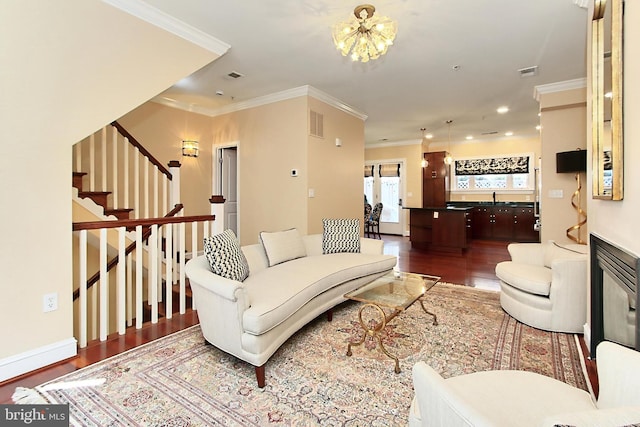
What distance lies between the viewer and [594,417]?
61 centimetres

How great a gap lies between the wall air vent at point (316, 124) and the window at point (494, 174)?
18.2 feet

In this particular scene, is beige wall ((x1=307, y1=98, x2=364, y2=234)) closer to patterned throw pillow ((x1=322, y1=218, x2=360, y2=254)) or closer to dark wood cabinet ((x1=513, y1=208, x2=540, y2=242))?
patterned throw pillow ((x1=322, y1=218, x2=360, y2=254))

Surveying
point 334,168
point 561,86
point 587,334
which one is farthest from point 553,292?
point 334,168

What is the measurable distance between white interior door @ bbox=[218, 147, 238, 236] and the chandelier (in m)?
3.73

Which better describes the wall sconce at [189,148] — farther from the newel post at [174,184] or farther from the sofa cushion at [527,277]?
the sofa cushion at [527,277]

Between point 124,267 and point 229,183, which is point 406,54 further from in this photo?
point 229,183

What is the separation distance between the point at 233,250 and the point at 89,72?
171 centimetres

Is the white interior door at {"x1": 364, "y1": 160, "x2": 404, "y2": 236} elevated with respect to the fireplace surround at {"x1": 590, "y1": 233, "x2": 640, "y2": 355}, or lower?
elevated

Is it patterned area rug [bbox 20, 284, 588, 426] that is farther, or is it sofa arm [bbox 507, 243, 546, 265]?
sofa arm [bbox 507, 243, 546, 265]

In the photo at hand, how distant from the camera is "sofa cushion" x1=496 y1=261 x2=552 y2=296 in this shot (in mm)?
2686

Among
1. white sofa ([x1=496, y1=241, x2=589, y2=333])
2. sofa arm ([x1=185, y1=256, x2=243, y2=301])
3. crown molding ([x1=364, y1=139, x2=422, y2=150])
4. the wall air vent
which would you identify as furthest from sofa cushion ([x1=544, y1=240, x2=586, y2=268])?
crown molding ([x1=364, y1=139, x2=422, y2=150])

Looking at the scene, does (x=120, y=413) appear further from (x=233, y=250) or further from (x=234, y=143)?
(x=234, y=143)

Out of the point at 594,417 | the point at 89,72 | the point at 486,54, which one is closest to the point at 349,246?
the point at 486,54

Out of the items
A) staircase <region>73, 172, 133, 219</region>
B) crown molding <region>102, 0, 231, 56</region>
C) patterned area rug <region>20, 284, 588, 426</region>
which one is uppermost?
crown molding <region>102, 0, 231, 56</region>
